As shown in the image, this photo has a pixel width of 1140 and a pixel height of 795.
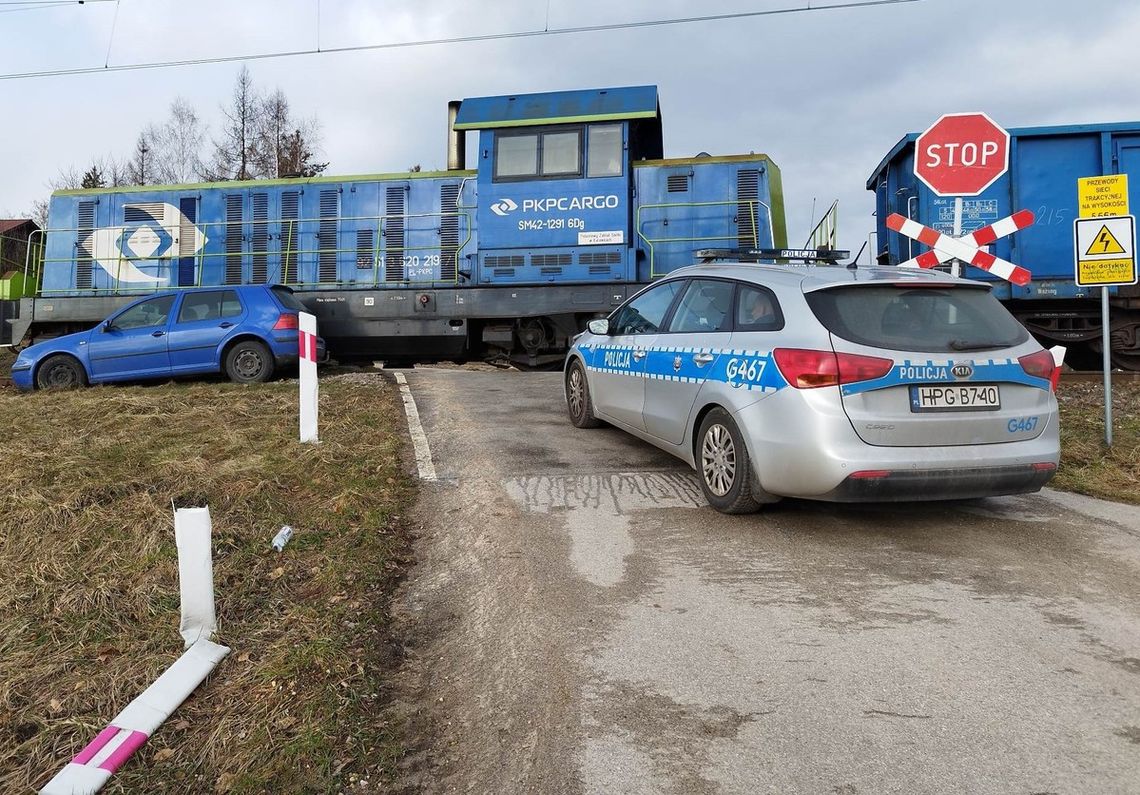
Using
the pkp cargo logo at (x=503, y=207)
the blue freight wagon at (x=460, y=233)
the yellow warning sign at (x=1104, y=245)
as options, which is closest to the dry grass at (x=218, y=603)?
the blue freight wagon at (x=460, y=233)

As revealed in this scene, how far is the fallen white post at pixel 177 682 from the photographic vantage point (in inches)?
91.1

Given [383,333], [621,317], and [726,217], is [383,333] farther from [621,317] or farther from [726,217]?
[621,317]

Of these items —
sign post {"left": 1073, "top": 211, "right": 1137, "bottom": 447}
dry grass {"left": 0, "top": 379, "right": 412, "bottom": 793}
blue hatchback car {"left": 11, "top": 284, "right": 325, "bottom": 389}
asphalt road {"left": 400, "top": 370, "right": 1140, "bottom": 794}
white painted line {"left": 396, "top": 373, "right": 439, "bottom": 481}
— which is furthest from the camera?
blue hatchback car {"left": 11, "top": 284, "right": 325, "bottom": 389}

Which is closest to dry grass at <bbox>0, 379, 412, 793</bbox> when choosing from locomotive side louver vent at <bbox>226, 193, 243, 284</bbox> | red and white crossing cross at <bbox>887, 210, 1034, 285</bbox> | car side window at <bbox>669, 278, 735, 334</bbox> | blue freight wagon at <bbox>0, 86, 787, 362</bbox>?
Result: car side window at <bbox>669, 278, 735, 334</bbox>

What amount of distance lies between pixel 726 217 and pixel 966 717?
994 cm

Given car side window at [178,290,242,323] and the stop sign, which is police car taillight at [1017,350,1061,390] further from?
car side window at [178,290,242,323]

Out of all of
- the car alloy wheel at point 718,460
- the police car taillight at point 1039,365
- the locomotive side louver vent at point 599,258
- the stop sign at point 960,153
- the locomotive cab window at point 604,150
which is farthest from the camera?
the locomotive side louver vent at point 599,258

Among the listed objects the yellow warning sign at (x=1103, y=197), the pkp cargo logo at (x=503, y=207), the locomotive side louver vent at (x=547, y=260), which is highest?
the pkp cargo logo at (x=503, y=207)

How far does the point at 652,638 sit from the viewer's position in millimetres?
3057

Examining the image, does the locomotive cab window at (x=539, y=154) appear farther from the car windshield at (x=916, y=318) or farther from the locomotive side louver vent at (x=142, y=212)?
the car windshield at (x=916, y=318)

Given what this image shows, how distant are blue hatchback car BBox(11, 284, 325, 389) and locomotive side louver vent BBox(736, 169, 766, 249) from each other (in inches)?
262

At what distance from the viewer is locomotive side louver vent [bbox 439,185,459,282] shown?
487 inches

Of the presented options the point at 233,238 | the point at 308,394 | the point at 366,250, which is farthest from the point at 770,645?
the point at 233,238

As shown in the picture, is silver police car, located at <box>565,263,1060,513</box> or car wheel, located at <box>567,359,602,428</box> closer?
silver police car, located at <box>565,263,1060,513</box>
